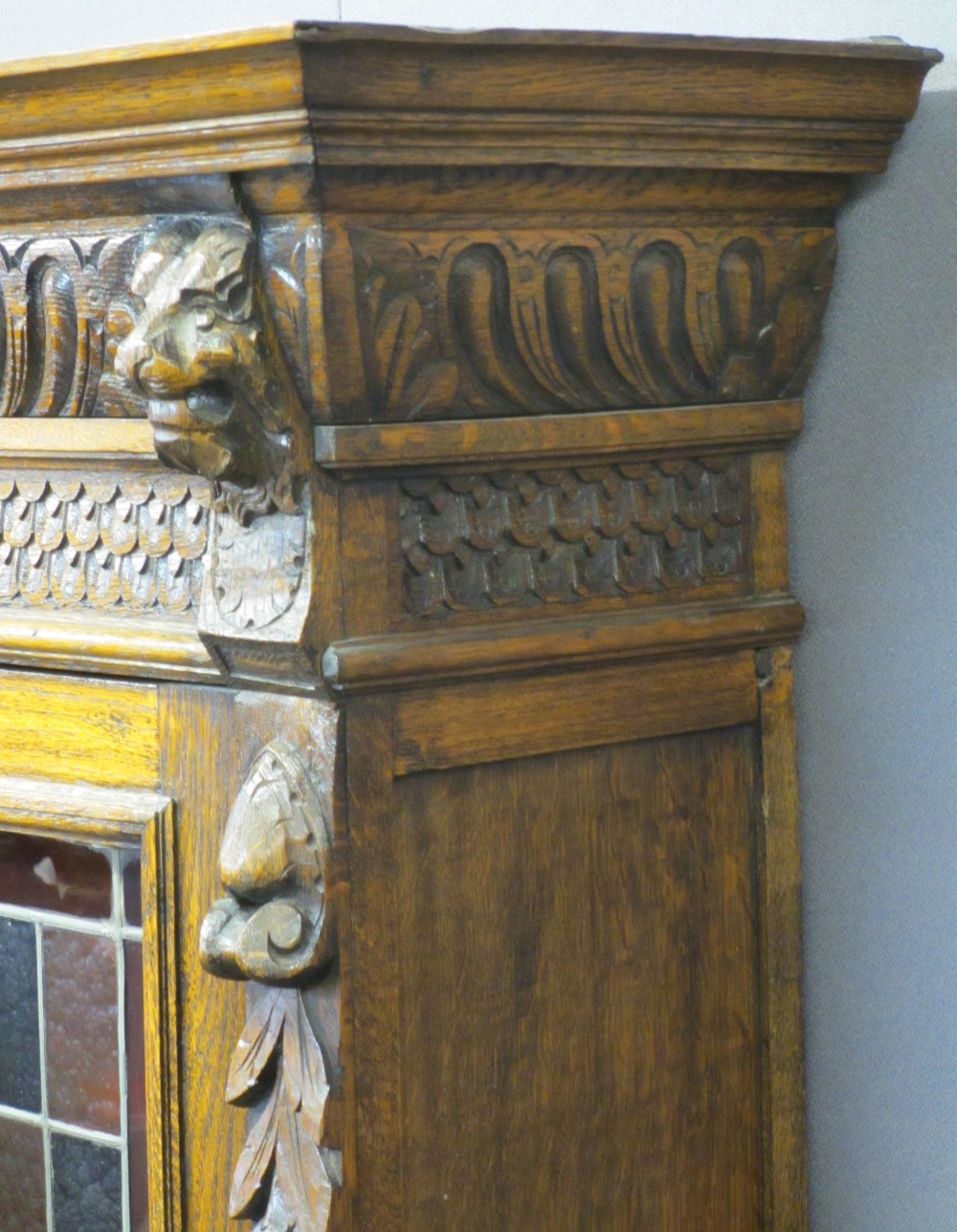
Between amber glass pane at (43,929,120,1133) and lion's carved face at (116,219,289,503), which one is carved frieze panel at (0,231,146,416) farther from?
amber glass pane at (43,929,120,1133)

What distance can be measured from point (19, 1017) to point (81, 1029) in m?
0.06

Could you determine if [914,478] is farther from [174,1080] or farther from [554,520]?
[174,1080]

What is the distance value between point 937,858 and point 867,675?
0.13m

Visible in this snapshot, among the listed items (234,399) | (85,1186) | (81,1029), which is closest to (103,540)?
(234,399)

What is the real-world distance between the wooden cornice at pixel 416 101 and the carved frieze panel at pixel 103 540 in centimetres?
21

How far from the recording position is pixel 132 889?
1213 mm

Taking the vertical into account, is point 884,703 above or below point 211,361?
below

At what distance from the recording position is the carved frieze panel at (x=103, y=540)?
1147mm

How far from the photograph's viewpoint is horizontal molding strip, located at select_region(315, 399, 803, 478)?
1019 mm

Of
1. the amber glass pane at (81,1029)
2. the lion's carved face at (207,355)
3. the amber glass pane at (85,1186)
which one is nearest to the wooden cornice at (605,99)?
the lion's carved face at (207,355)

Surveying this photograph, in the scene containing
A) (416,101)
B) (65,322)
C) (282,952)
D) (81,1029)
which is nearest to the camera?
(416,101)

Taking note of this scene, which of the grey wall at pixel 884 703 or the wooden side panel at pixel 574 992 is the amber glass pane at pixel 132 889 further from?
the grey wall at pixel 884 703

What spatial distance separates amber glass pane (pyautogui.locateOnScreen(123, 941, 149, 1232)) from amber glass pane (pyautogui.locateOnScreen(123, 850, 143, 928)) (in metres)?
0.02

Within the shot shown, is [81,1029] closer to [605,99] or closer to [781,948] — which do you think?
[781,948]
